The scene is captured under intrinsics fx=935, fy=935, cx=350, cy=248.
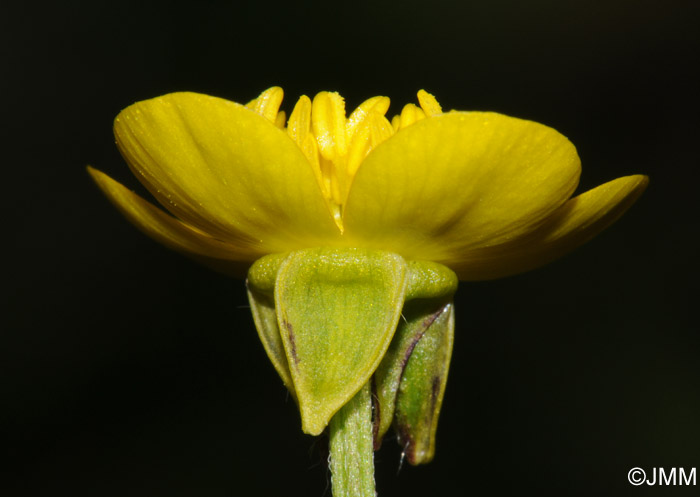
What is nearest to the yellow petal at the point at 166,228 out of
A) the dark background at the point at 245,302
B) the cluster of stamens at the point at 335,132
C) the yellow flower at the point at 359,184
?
the yellow flower at the point at 359,184

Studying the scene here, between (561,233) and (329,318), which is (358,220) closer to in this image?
(329,318)

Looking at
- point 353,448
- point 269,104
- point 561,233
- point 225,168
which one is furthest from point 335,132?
point 353,448

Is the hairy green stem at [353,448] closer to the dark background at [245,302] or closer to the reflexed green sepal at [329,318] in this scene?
the reflexed green sepal at [329,318]

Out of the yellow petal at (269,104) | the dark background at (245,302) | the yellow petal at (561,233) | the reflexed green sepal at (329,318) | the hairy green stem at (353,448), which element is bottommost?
the hairy green stem at (353,448)

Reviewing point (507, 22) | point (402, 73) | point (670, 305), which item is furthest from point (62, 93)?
point (670, 305)

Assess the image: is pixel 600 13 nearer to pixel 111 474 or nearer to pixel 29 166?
pixel 29 166

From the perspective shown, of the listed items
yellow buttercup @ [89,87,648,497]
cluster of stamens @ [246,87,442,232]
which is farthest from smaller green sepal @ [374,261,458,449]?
cluster of stamens @ [246,87,442,232]

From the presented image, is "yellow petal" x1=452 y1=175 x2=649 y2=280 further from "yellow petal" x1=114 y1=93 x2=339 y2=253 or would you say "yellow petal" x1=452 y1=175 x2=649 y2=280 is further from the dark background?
the dark background
